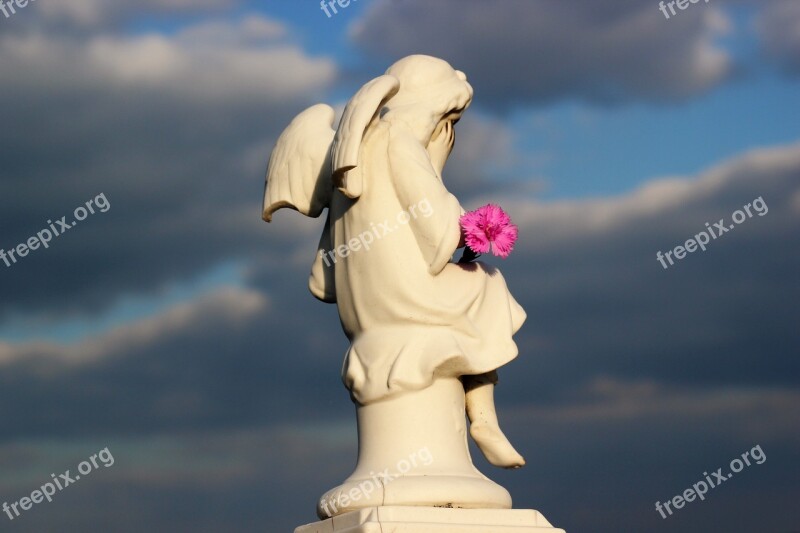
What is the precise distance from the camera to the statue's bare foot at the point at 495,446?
12.2 m

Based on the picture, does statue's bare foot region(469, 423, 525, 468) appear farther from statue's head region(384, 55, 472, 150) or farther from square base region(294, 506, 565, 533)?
statue's head region(384, 55, 472, 150)

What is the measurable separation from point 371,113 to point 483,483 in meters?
2.84

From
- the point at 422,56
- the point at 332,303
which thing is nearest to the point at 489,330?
the point at 332,303

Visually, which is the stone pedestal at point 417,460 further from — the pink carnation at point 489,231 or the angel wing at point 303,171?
the angel wing at point 303,171

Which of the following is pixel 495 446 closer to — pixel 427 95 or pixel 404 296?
pixel 404 296

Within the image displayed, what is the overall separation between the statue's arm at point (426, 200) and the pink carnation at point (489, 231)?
0.10 m

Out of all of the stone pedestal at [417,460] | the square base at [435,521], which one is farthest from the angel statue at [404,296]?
the square base at [435,521]

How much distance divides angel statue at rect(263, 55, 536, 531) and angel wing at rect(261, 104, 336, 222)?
0.01 m

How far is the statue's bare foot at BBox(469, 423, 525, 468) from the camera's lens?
40.1ft

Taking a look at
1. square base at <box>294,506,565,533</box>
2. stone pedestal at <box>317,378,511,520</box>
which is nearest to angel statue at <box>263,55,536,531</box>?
stone pedestal at <box>317,378,511,520</box>

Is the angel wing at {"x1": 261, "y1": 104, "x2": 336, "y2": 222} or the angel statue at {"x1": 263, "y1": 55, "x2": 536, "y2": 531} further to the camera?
the angel wing at {"x1": 261, "y1": 104, "x2": 336, "y2": 222}

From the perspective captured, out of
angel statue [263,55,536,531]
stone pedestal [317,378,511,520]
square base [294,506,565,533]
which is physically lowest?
square base [294,506,565,533]

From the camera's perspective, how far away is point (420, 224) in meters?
11.8

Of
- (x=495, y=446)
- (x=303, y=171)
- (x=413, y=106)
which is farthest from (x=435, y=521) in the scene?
(x=413, y=106)
